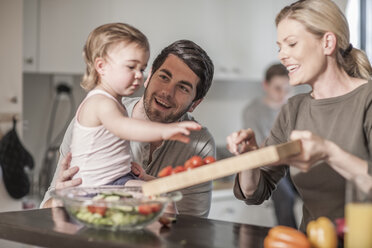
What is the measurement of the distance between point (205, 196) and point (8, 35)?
138cm

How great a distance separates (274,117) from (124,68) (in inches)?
102

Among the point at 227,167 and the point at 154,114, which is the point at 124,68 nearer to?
the point at 154,114

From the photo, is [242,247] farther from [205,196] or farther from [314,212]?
[205,196]

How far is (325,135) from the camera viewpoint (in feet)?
5.02

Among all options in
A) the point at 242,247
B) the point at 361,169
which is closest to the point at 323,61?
the point at 361,169

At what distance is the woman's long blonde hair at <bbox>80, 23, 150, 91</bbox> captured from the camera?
4.63ft

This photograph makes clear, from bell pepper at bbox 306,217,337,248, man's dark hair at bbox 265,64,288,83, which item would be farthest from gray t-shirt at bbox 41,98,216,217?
man's dark hair at bbox 265,64,288,83

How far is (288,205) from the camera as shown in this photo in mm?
3771

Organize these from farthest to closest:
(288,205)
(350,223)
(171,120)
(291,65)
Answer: (288,205) < (171,120) < (291,65) < (350,223)

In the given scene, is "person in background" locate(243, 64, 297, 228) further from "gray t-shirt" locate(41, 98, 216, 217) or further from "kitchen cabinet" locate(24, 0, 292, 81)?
"gray t-shirt" locate(41, 98, 216, 217)

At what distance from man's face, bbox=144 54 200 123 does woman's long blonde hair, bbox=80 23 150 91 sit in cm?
20

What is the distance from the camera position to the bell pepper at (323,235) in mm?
1070

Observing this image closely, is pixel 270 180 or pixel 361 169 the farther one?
pixel 270 180

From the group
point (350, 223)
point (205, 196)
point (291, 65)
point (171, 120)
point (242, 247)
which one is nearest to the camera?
point (350, 223)
